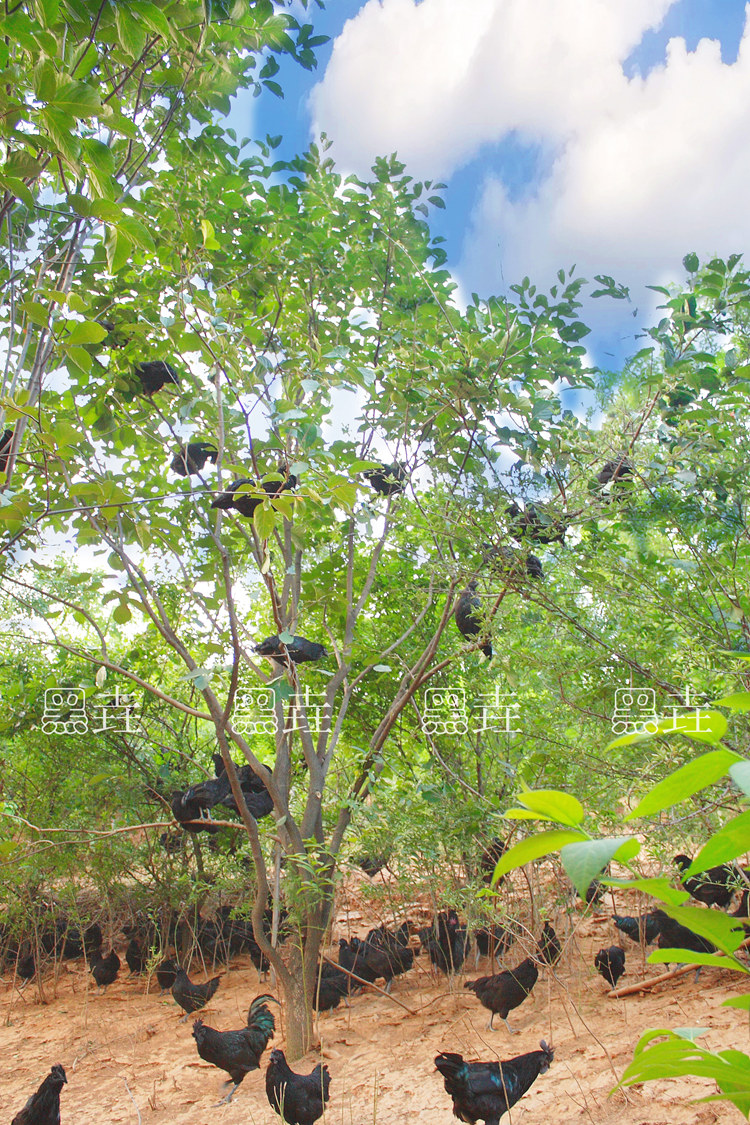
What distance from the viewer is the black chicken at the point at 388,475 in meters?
2.79

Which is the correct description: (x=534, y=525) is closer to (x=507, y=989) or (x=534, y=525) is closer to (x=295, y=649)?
(x=295, y=649)

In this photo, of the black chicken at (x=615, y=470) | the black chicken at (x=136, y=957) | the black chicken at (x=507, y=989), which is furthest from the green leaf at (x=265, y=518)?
the black chicken at (x=136, y=957)

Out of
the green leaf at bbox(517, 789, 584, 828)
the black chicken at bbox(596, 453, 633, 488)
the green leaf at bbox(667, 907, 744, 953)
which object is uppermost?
the black chicken at bbox(596, 453, 633, 488)

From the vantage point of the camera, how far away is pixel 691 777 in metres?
0.32

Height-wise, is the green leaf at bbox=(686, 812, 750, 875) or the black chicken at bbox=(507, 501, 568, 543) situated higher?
the black chicken at bbox=(507, 501, 568, 543)

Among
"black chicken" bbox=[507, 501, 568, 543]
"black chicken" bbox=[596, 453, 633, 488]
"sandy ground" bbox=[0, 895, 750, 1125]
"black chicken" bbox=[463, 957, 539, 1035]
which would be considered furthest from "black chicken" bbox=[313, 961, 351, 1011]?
"black chicken" bbox=[596, 453, 633, 488]

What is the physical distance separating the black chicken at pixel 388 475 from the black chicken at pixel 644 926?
219 cm

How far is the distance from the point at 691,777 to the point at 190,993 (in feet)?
12.6

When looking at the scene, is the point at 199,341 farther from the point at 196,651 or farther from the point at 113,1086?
the point at 113,1086

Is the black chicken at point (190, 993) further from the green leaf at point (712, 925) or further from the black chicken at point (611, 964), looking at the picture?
the green leaf at point (712, 925)

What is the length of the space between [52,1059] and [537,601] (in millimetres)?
3023

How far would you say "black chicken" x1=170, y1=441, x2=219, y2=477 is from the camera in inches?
94.2

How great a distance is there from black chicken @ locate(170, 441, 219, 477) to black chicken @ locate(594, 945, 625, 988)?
260cm

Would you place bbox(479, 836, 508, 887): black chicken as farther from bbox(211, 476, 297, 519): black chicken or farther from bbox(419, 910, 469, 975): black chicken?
bbox(211, 476, 297, 519): black chicken
